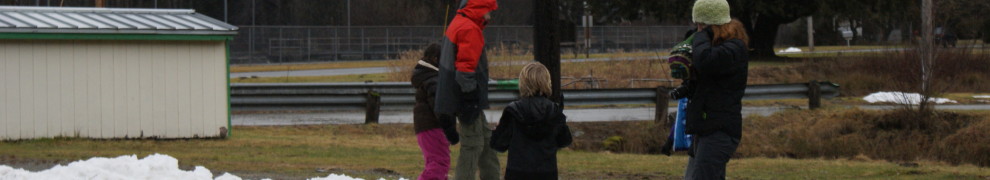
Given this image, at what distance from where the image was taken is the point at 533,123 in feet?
23.3

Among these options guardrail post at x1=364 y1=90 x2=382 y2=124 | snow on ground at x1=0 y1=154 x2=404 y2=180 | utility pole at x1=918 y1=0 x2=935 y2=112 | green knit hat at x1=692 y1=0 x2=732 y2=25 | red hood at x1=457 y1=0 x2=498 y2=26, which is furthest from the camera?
utility pole at x1=918 y1=0 x2=935 y2=112

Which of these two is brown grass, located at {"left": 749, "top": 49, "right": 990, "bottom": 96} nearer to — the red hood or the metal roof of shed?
the metal roof of shed

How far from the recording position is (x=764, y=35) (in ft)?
148

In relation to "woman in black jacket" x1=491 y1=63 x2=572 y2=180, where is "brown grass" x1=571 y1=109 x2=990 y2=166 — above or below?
below

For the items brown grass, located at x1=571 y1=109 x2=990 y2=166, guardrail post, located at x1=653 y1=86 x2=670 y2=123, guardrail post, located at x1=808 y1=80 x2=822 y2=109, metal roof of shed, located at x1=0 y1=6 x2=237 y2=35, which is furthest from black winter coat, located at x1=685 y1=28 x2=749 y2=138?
guardrail post, located at x1=808 y1=80 x2=822 y2=109

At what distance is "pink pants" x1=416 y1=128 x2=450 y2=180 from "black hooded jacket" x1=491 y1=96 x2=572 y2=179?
952 millimetres

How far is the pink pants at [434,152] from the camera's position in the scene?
26.6 ft

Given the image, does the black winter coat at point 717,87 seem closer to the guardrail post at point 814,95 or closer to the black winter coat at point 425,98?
the black winter coat at point 425,98

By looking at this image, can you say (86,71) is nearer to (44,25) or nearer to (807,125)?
(44,25)

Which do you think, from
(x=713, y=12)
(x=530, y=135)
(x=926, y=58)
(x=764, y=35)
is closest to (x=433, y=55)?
(x=530, y=135)

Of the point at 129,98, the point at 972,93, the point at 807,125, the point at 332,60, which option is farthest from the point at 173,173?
the point at 332,60

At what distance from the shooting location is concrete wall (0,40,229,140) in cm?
1327

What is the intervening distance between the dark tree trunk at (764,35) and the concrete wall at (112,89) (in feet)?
105

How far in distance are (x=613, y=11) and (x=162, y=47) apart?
115ft
